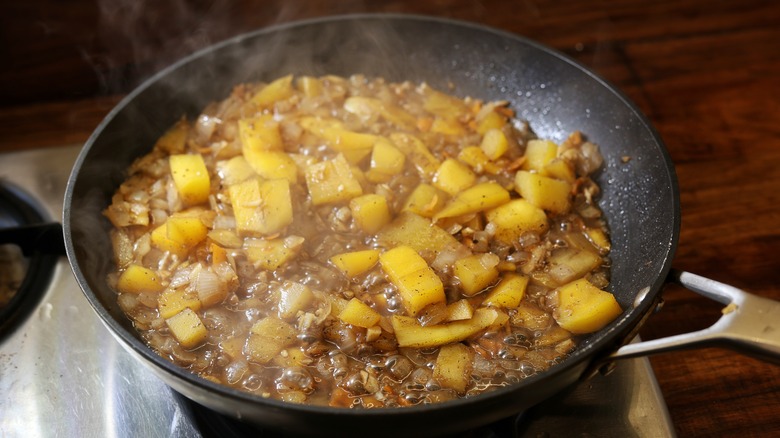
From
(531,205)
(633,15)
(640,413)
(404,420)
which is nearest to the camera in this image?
(404,420)

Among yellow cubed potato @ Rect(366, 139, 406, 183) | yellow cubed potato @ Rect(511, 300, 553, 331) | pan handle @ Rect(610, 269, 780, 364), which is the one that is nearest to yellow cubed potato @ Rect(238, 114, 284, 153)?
yellow cubed potato @ Rect(366, 139, 406, 183)

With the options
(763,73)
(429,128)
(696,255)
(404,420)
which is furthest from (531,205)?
(763,73)

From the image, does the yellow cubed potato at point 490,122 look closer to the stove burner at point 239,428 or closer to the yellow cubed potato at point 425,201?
the yellow cubed potato at point 425,201

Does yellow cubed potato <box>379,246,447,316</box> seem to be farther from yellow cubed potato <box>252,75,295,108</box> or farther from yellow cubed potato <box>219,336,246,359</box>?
yellow cubed potato <box>252,75,295,108</box>

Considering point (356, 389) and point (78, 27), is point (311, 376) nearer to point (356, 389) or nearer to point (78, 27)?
point (356, 389)

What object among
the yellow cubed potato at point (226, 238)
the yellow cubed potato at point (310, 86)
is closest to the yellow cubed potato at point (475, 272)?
the yellow cubed potato at point (226, 238)

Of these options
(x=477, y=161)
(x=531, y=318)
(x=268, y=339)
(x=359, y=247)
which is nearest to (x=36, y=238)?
(x=268, y=339)
